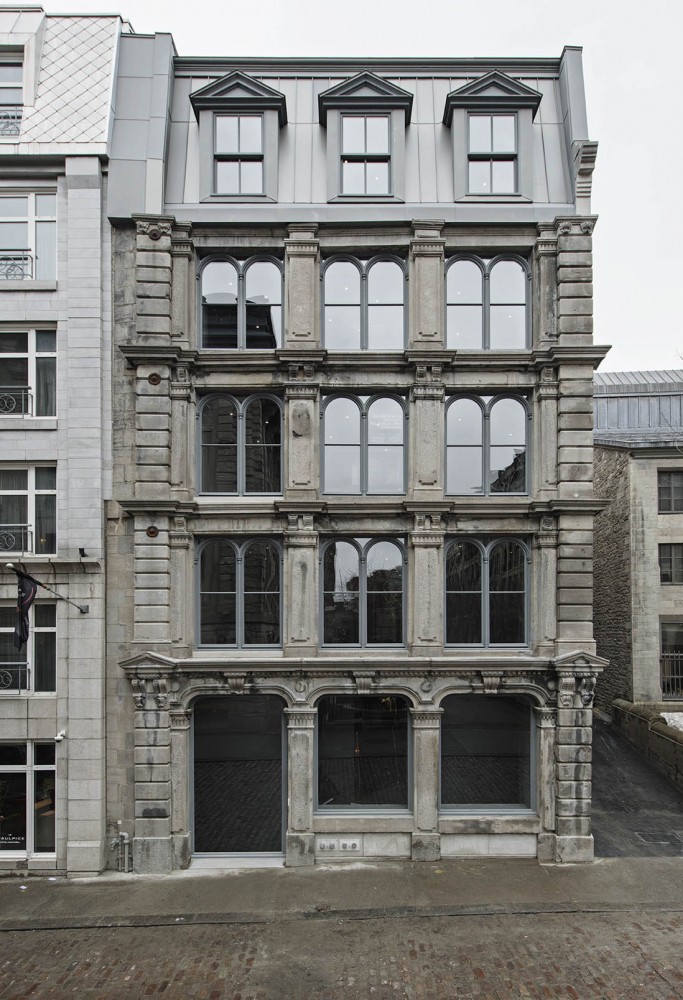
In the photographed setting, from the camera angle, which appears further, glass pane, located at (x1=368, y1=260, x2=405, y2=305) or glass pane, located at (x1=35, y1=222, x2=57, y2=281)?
glass pane, located at (x1=368, y1=260, x2=405, y2=305)

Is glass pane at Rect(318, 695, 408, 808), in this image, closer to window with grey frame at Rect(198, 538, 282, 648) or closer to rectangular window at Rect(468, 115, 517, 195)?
window with grey frame at Rect(198, 538, 282, 648)

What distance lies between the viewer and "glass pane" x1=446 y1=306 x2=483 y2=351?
14.8 meters

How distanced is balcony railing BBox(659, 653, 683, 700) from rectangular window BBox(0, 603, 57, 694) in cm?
1982

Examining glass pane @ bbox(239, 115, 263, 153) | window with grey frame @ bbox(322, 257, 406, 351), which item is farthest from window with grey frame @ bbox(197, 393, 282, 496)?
glass pane @ bbox(239, 115, 263, 153)

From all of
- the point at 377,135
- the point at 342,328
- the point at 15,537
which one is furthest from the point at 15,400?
the point at 377,135

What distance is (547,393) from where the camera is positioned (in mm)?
14305

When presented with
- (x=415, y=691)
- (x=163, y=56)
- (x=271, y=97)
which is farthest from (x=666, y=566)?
(x=163, y=56)

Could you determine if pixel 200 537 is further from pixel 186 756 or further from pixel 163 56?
pixel 163 56

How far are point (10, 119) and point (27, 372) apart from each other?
19.6 ft

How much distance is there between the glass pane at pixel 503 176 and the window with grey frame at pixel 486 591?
8.23 m

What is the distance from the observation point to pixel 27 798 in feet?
45.6

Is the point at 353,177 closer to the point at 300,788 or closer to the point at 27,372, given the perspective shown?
the point at 27,372

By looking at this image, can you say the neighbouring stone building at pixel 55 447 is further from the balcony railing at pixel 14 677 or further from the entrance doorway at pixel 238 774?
the entrance doorway at pixel 238 774

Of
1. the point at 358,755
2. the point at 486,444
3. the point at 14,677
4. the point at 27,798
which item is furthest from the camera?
the point at 486,444
